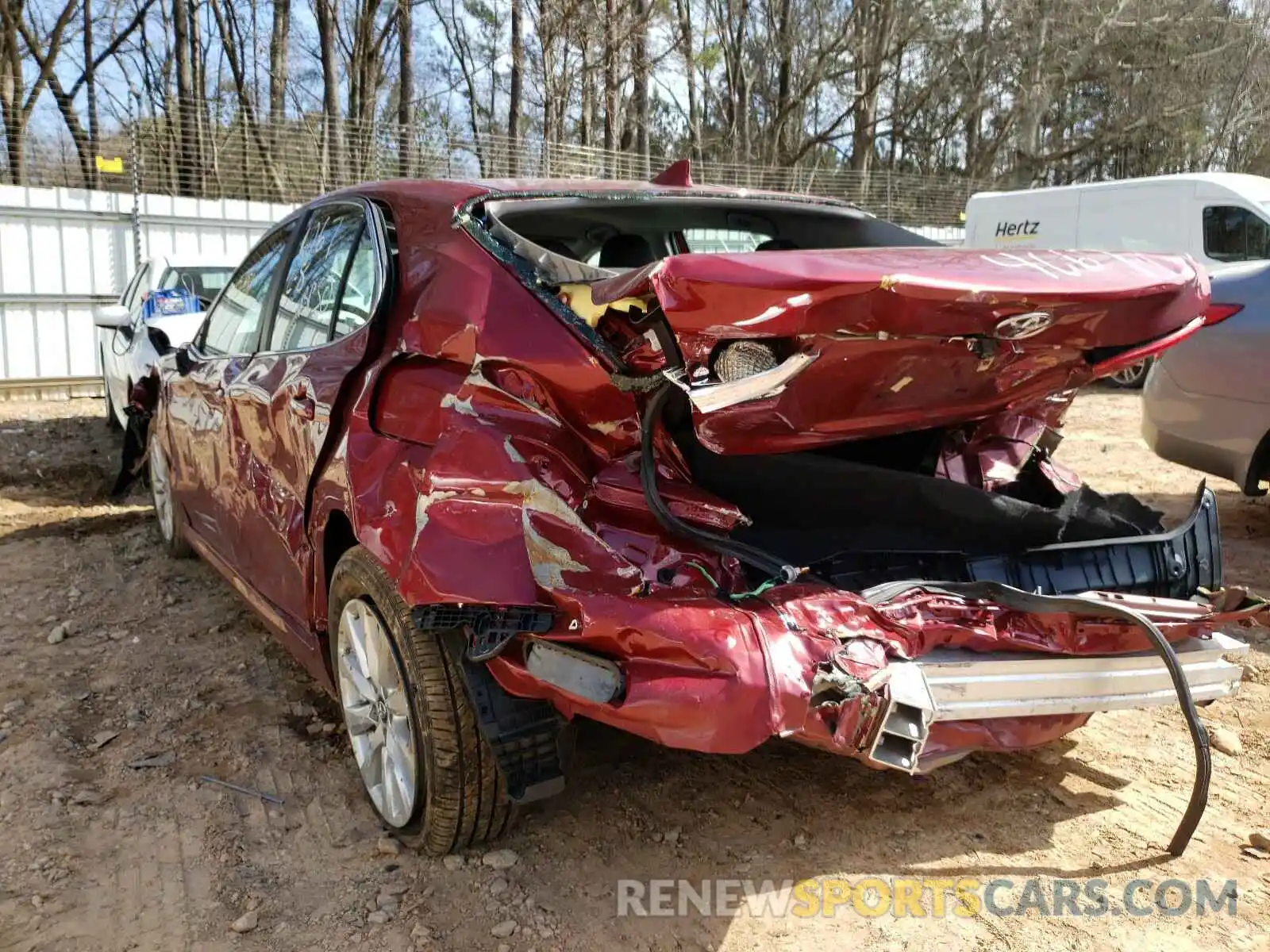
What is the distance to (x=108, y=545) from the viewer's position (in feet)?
18.3

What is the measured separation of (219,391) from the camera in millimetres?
3789

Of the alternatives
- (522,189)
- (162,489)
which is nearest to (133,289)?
(162,489)

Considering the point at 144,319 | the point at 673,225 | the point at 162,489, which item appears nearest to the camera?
the point at 673,225

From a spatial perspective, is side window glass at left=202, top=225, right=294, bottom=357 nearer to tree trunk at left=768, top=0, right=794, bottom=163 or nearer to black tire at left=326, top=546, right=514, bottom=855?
black tire at left=326, top=546, right=514, bottom=855

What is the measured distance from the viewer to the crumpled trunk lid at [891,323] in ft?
Answer: 6.21

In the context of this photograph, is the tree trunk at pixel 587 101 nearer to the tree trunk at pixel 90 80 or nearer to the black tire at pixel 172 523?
the tree trunk at pixel 90 80

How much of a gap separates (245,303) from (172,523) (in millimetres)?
1647

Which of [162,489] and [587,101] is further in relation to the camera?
[587,101]

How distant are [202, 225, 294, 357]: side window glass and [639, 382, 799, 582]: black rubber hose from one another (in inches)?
82.1

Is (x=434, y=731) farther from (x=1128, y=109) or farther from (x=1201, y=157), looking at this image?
(x=1201, y=157)

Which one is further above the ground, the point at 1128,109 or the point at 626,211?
the point at 1128,109

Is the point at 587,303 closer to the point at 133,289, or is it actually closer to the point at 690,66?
the point at 133,289

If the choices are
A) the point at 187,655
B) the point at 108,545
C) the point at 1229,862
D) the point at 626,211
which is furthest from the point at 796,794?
the point at 108,545

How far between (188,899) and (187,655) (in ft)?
5.77
